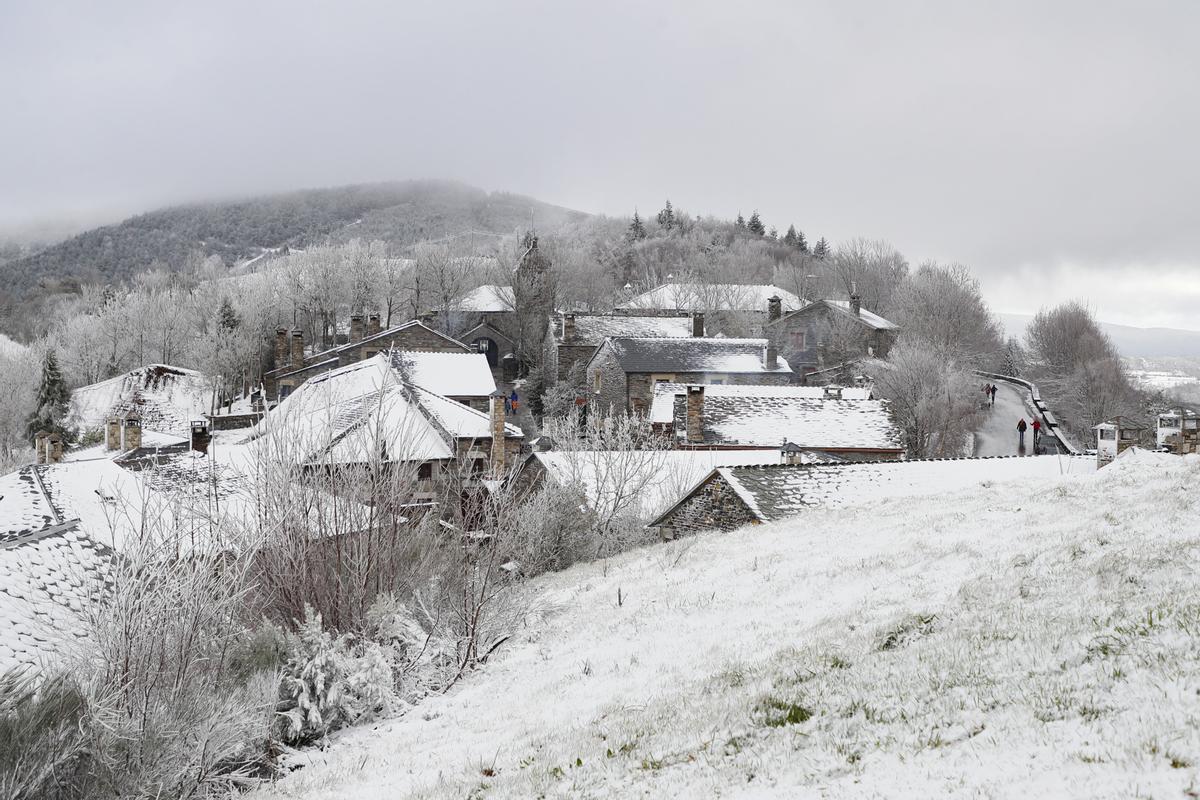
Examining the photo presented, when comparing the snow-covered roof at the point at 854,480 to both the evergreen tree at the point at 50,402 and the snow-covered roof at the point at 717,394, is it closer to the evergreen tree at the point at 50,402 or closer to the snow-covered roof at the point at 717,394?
the snow-covered roof at the point at 717,394

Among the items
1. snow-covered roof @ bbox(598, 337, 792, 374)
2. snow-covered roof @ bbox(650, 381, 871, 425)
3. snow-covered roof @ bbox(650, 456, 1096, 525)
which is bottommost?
snow-covered roof @ bbox(650, 456, 1096, 525)

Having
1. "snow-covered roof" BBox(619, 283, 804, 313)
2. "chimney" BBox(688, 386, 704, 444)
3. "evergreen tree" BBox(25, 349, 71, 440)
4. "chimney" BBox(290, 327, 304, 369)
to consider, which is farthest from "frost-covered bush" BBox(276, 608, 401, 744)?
"snow-covered roof" BBox(619, 283, 804, 313)

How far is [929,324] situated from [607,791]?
216 ft

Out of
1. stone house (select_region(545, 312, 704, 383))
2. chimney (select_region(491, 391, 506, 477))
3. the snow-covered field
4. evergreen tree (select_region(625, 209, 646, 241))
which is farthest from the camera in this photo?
evergreen tree (select_region(625, 209, 646, 241))

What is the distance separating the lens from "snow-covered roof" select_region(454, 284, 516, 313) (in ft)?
234

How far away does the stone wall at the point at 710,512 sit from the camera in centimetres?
2155

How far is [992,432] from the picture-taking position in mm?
44938

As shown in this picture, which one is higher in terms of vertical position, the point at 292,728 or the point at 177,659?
the point at 177,659

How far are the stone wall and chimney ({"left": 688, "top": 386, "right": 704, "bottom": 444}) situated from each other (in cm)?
1156

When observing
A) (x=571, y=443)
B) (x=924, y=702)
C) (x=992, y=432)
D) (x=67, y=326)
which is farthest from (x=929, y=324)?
(x=67, y=326)

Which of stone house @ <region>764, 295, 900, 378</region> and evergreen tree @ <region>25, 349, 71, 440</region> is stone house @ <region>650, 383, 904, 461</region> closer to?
stone house @ <region>764, 295, 900, 378</region>

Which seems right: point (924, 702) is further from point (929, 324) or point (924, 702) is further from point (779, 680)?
point (929, 324)

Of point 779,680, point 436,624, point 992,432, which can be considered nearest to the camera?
point 779,680

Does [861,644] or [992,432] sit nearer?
[861,644]
